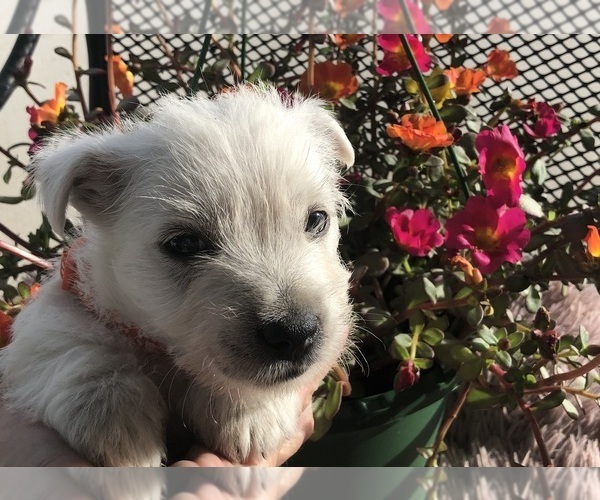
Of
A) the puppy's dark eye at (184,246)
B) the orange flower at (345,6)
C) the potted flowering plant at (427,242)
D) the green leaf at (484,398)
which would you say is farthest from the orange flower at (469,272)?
the orange flower at (345,6)

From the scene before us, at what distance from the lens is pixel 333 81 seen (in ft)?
4.85

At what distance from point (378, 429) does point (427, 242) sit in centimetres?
42

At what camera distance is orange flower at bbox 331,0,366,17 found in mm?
1536

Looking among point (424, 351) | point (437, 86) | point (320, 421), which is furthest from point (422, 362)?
point (437, 86)

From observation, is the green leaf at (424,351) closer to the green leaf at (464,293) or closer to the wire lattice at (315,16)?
the green leaf at (464,293)

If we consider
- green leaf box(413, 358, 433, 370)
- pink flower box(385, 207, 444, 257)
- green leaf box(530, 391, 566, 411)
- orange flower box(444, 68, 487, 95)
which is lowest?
green leaf box(530, 391, 566, 411)

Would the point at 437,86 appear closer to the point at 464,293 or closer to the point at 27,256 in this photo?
the point at 464,293

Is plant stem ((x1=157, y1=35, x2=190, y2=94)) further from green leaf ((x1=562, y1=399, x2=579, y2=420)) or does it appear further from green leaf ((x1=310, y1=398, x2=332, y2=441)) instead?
green leaf ((x1=562, y1=399, x2=579, y2=420))

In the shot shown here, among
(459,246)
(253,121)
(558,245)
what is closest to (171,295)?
(253,121)

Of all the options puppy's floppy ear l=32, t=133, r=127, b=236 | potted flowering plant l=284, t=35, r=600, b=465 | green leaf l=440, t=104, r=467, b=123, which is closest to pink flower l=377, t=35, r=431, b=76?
potted flowering plant l=284, t=35, r=600, b=465

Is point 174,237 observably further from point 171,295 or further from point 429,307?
point 429,307

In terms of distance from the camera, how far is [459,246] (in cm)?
116

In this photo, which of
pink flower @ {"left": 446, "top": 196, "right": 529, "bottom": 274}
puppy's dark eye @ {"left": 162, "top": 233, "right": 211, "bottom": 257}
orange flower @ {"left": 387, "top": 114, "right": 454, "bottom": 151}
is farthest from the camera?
Answer: orange flower @ {"left": 387, "top": 114, "right": 454, "bottom": 151}

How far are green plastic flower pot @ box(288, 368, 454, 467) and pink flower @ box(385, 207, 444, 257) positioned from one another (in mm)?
299
